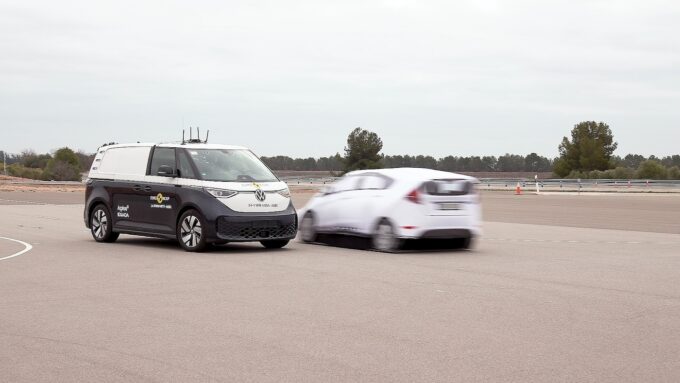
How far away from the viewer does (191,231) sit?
17.2m

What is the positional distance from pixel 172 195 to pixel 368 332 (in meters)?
9.37

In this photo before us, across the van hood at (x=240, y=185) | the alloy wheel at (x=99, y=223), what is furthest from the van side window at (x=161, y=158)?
the alloy wheel at (x=99, y=223)

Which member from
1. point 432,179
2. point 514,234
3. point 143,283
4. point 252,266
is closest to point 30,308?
point 143,283

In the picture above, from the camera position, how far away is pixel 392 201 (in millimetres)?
17438

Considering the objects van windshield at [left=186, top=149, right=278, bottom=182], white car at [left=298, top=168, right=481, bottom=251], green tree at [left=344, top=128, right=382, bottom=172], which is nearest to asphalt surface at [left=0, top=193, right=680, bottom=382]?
white car at [left=298, top=168, right=481, bottom=251]

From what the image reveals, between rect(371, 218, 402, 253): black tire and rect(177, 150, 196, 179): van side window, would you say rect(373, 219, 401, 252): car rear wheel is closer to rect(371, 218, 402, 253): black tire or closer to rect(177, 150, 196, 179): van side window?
rect(371, 218, 402, 253): black tire

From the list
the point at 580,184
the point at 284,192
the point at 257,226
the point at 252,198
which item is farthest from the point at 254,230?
the point at 580,184

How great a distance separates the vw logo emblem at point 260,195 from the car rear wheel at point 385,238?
2050 mm

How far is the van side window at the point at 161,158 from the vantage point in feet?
59.2

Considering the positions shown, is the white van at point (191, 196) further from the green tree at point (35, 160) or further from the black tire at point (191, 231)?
the green tree at point (35, 160)

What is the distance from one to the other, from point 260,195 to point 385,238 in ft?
7.43

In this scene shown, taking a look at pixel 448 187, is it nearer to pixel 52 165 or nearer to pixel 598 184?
pixel 598 184

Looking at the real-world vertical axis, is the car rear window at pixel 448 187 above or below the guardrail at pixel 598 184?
above

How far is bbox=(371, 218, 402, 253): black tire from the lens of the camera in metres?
17.3
